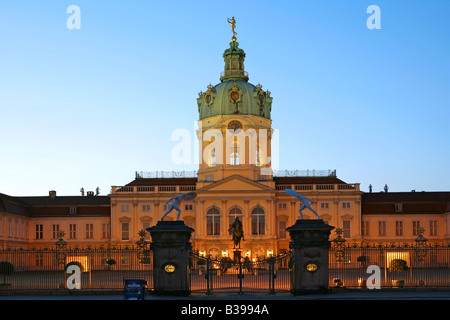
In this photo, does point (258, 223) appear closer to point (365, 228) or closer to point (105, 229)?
point (365, 228)

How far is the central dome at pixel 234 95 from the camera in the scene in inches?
3696

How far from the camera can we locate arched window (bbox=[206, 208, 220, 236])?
89250 mm

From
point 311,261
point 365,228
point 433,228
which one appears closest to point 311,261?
point 311,261

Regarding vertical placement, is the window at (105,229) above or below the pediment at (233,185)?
below

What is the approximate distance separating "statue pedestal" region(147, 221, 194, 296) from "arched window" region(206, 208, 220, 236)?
54.2 metres

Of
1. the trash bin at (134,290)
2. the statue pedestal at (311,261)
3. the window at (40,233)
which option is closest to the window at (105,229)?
the window at (40,233)

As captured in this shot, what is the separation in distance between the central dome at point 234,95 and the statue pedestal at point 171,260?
195 ft

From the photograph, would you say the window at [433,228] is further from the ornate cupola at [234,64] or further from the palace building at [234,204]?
the ornate cupola at [234,64]

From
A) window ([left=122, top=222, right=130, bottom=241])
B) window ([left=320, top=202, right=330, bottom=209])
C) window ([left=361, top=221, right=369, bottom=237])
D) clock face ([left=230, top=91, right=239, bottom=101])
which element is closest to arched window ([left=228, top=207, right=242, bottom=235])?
window ([left=320, top=202, right=330, bottom=209])

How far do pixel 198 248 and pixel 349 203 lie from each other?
19258mm

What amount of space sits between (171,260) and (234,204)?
5494 centimetres

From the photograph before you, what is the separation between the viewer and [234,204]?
8975cm

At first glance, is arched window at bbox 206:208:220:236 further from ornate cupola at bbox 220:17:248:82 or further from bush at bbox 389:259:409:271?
bush at bbox 389:259:409:271
